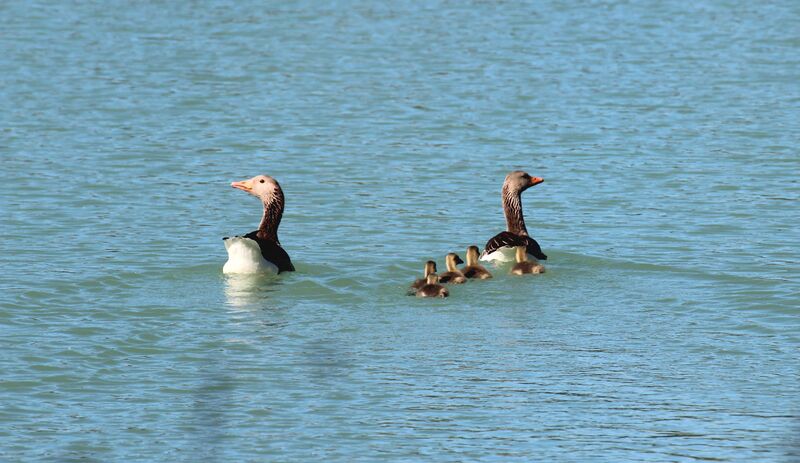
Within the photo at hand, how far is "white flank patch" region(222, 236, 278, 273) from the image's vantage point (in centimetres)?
1831

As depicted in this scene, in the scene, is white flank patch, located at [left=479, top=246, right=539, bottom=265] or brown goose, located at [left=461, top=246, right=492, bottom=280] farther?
white flank patch, located at [left=479, top=246, right=539, bottom=265]

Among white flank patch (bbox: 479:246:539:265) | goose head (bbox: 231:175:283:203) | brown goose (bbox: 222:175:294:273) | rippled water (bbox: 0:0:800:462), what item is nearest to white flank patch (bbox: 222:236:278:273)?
brown goose (bbox: 222:175:294:273)

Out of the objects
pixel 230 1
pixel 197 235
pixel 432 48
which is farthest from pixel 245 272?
pixel 230 1

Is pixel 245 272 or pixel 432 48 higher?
pixel 432 48

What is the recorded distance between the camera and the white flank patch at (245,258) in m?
18.3

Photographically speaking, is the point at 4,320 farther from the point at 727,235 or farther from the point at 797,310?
the point at 727,235

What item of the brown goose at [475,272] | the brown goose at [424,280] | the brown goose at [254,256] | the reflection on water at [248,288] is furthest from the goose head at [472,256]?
the reflection on water at [248,288]

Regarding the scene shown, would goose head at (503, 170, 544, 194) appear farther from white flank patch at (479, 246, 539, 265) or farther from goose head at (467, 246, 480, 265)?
goose head at (467, 246, 480, 265)

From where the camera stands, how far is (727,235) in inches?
838

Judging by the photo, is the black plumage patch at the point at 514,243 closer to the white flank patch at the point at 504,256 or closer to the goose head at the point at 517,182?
the white flank patch at the point at 504,256

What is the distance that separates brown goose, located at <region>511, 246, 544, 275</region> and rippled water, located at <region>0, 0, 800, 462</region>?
18 cm

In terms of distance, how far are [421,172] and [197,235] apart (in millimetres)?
5671

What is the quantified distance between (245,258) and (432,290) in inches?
101

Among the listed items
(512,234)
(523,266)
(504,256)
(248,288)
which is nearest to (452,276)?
(523,266)
